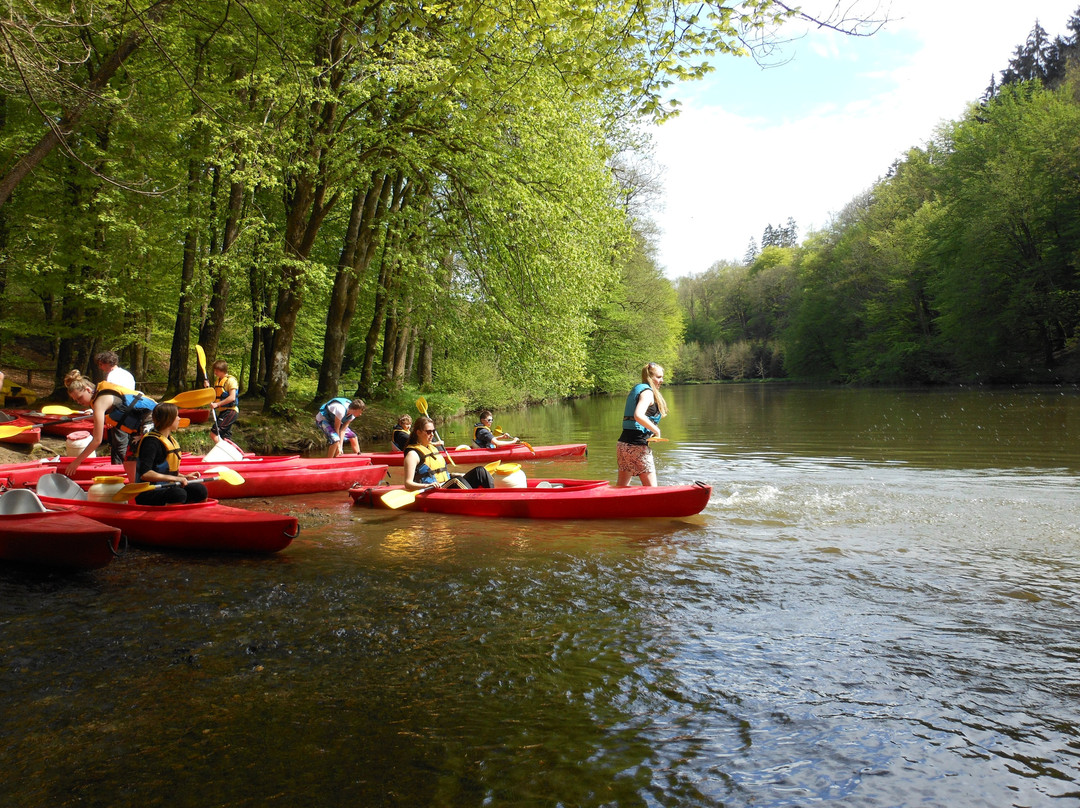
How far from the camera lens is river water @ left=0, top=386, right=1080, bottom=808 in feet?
8.82

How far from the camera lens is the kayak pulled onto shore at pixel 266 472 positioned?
852 centimetres

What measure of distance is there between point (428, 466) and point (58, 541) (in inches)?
146

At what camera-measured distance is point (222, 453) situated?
9344mm

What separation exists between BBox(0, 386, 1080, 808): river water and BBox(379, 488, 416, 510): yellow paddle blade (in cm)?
39

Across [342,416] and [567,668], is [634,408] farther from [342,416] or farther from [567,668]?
[342,416]

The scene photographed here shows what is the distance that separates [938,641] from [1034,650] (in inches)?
17.8

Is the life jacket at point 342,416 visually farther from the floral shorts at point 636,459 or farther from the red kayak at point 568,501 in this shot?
the floral shorts at point 636,459

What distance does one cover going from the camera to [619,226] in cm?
1636

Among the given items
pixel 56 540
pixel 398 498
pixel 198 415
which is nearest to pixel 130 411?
pixel 56 540

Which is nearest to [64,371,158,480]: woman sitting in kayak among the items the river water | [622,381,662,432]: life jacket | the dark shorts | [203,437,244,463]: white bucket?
[203,437,244,463]: white bucket

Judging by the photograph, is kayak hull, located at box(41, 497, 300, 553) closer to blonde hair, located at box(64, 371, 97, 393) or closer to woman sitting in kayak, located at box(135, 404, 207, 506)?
woman sitting in kayak, located at box(135, 404, 207, 506)

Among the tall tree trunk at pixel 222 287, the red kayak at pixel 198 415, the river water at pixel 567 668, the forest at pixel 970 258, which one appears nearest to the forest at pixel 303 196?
the tall tree trunk at pixel 222 287

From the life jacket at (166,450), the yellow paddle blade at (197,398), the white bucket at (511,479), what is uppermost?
the yellow paddle blade at (197,398)

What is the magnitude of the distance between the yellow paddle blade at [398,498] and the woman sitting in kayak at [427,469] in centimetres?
13
